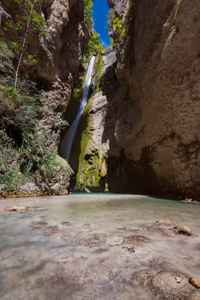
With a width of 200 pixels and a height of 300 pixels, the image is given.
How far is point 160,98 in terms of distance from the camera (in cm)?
504

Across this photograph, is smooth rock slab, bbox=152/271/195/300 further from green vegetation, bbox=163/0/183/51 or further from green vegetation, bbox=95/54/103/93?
green vegetation, bbox=95/54/103/93

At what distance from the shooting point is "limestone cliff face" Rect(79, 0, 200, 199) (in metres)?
4.09

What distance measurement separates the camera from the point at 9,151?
457cm

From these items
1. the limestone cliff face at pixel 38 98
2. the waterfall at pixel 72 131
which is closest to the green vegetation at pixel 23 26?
the limestone cliff face at pixel 38 98

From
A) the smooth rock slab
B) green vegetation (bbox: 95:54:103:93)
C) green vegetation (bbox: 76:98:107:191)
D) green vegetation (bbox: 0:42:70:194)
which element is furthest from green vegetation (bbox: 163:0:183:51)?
green vegetation (bbox: 95:54:103:93)

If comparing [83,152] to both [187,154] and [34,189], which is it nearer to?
[34,189]

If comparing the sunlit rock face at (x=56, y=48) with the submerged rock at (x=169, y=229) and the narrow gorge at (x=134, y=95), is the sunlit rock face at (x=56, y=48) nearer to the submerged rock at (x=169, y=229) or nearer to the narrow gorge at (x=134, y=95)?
the narrow gorge at (x=134, y=95)

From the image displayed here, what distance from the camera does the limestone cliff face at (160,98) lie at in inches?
161

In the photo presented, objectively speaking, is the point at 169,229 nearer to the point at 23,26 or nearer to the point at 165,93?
the point at 165,93

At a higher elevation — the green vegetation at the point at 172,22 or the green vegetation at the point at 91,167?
the green vegetation at the point at 172,22

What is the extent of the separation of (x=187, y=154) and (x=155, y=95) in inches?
86.1

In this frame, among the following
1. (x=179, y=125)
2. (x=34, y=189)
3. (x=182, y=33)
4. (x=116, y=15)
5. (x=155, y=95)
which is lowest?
(x=34, y=189)

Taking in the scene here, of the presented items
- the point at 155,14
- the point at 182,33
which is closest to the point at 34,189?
the point at 182,33

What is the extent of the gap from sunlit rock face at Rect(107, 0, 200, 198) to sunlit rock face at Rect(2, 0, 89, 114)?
3439 millimetres
